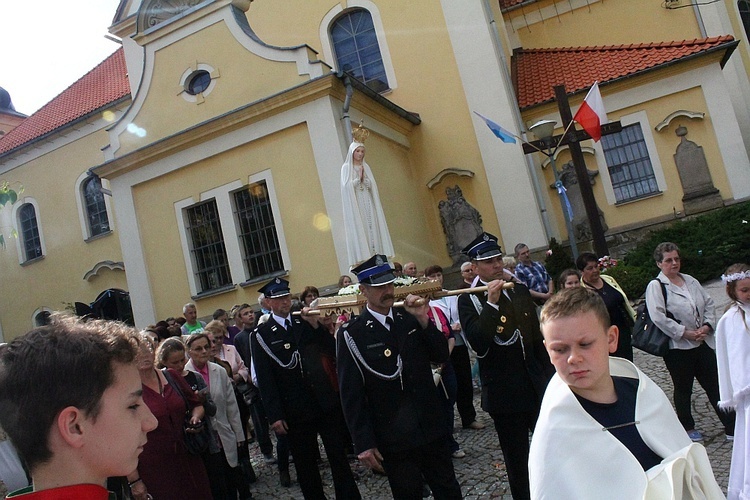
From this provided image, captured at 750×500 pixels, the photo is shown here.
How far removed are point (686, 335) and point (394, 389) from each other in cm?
293

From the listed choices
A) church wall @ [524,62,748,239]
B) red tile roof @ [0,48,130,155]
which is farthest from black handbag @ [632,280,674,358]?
red tile roof @ [0,48,130,155]

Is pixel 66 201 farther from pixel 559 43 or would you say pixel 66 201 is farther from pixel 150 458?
pixel 150 458

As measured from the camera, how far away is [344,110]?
44.5 feet

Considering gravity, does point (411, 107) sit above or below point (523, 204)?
above

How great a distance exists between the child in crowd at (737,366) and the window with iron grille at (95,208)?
20751 mm

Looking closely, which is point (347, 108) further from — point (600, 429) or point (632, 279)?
point (600, 429)

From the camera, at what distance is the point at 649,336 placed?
5746mm

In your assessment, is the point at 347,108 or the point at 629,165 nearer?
the point at 347,108

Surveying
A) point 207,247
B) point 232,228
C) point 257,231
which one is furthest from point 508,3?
point 207,247

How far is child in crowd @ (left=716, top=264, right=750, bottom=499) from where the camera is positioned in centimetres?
386

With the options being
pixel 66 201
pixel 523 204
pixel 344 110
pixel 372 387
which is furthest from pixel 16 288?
pixel 372 387

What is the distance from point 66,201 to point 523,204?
16.3m

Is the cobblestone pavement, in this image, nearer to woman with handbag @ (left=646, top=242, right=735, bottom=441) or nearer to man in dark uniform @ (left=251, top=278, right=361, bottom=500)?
woman with handbag @ (left=646, top=242, right=735, bottom=441)

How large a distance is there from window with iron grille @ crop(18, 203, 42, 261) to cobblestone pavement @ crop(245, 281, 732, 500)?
18590mm
